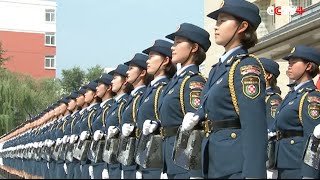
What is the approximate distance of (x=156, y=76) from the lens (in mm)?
6672

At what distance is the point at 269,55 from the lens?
45.8 ft

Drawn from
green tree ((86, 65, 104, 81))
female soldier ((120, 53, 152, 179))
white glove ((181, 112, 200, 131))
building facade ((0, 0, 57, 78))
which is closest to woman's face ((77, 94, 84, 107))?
female soldier ((120, 53, 152, 179))

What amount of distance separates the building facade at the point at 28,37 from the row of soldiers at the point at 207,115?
191ft

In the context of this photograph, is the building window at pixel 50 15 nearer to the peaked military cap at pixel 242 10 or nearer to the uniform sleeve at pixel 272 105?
the uniform sleeve at pixel 272 105

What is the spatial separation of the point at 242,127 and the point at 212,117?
0.31 metres

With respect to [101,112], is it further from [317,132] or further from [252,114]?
[252,114]

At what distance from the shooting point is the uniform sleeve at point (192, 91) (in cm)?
561

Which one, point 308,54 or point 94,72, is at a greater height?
point 94,72

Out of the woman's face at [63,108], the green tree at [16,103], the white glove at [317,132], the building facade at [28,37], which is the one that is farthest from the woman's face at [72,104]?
the building facade at [28,37]

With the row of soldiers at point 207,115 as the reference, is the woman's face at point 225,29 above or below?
above

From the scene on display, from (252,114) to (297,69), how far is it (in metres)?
2.18

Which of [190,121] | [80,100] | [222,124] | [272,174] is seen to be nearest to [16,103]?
[80,100]

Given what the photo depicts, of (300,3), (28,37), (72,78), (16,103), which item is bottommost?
(16,103)

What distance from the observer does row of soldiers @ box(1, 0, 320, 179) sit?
15.0 ft
